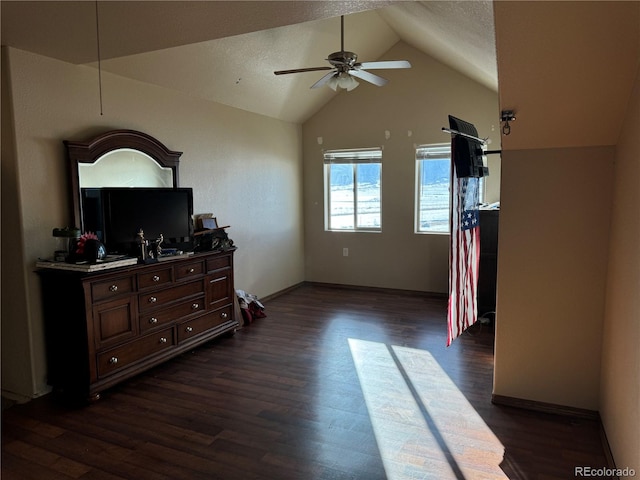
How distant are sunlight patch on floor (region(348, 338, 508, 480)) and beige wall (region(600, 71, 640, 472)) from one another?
613 mm

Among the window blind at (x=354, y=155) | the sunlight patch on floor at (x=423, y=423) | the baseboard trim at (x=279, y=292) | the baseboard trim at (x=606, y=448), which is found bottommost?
the sunlight patch on floor at (x=423, y=423)

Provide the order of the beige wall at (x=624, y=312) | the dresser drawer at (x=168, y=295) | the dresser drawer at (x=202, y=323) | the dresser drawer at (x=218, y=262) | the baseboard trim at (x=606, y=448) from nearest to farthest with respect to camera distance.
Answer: the beige wall at (x=624, y=312) → the baseboard trim at (x=606, y=448) → the dresser drawer at (x=168, y=295) → the dresser drawer at (x=202, y=323) → the dresser drawer at (x=218, y=262)

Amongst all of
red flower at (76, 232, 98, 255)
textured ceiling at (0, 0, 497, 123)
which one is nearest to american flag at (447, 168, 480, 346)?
textured ceiling at (0, 0, 497, 123)

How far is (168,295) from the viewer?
3.56 metres

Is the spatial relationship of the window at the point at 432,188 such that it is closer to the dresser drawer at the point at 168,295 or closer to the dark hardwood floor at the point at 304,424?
the dark hardwood floor at the point at 304,424

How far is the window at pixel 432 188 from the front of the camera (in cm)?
571

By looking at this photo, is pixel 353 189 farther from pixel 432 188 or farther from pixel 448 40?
pixel 448 40

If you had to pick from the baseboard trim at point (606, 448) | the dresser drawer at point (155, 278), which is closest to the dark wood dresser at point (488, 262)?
the baseboard trim at point (606, 448)

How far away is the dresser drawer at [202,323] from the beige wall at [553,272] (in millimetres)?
2528

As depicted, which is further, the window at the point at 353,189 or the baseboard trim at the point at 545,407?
the window at the point at 353,189

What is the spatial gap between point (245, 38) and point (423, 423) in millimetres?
3548

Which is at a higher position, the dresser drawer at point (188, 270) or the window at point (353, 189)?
the window at point (353, 189)

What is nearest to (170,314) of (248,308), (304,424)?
(248,308)

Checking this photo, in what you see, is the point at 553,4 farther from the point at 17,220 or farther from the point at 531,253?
the point at 17,220
